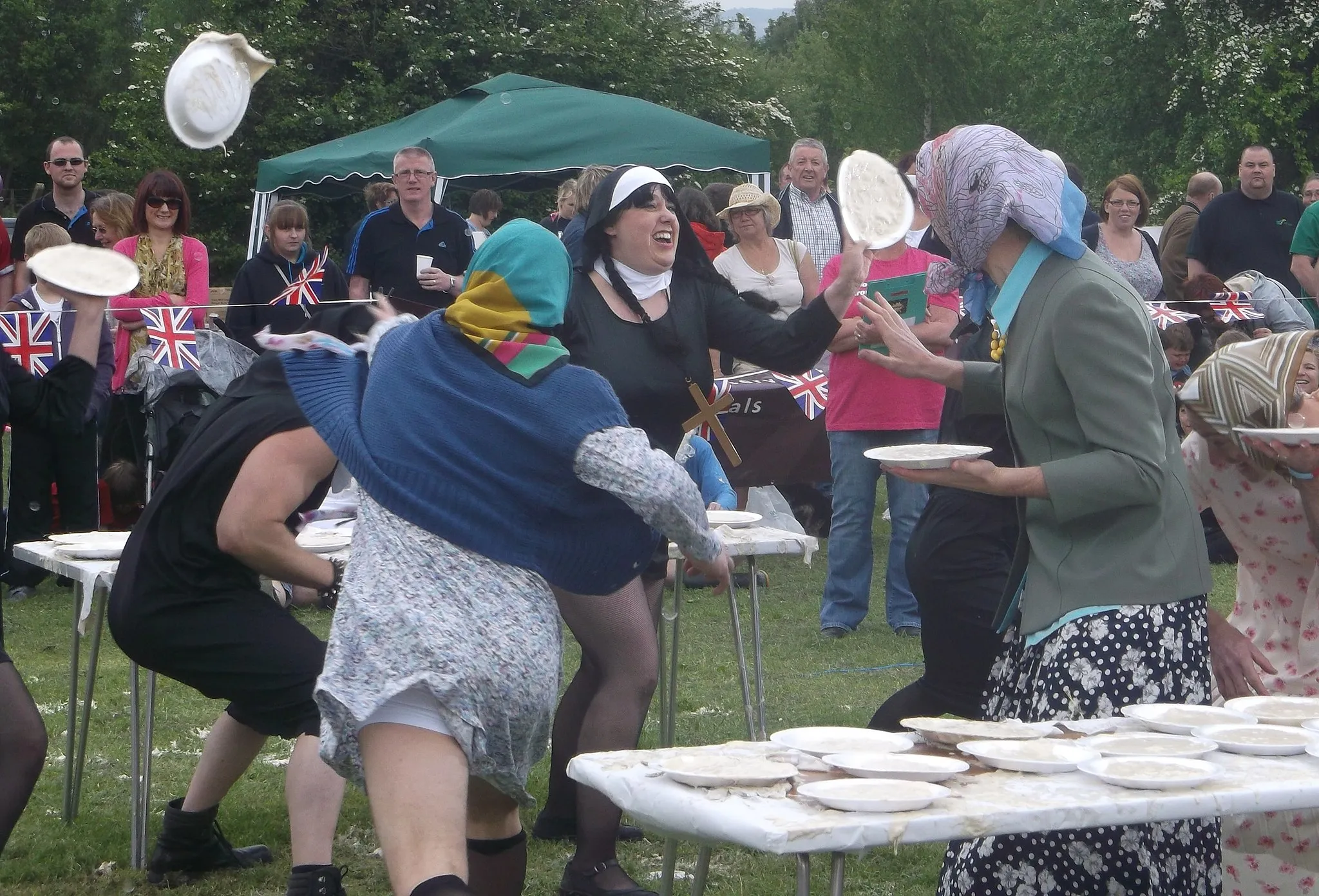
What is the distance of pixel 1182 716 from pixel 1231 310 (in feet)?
24.9

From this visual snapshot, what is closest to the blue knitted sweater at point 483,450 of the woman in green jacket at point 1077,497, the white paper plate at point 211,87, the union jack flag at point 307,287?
the woman in green jacket at point 1077,497

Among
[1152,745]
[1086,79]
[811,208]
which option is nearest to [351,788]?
[1152,745]

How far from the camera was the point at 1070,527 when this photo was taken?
9.43 feet

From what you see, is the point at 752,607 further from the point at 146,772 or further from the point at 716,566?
the point at 146,772

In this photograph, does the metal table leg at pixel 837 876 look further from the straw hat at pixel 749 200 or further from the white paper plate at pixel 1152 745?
the straw hat at pixel 749 200

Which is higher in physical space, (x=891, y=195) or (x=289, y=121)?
(x=289, y=121)

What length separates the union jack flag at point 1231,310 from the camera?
9555mm

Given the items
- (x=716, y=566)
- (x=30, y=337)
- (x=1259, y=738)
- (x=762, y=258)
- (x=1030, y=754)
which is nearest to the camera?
(x=1030, y=754)

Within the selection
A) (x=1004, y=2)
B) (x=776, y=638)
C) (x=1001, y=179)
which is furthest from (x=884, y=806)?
(x=1004, y=2)

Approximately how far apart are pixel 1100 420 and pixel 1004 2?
4392cm

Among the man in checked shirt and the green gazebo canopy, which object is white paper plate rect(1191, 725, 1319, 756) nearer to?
the man in checked shirt

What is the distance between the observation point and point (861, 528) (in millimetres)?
6914

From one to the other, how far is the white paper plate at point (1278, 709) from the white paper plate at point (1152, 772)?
1.52 feet

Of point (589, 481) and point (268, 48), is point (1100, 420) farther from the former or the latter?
point (268, 48)
